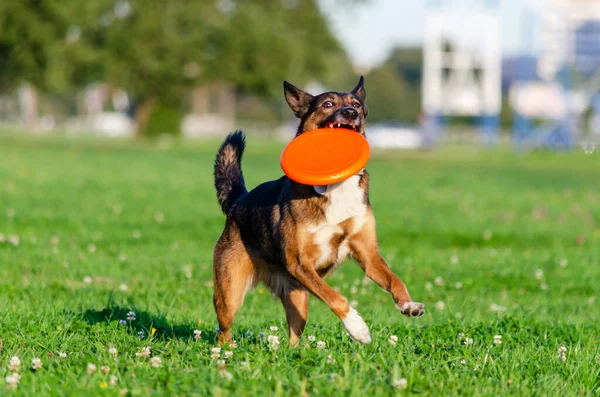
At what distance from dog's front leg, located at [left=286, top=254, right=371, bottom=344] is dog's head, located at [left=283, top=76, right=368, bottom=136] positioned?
110 cm

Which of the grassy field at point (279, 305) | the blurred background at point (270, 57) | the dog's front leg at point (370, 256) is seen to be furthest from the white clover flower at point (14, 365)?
the blurred background at point (270, 57)

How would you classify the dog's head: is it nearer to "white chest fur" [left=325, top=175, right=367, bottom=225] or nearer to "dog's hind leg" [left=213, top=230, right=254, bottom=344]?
"white chest fur" [left=325, top=175, right=367, bottom=225]

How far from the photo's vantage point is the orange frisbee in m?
5.65

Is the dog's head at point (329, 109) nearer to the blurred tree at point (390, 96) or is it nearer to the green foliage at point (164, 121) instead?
the green foliage at point (164, 121)

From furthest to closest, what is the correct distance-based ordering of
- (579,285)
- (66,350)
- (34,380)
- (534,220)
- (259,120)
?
(259,120) → (534,220) → (579,285) → (66,350) → (34,380)

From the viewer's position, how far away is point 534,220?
16094mm

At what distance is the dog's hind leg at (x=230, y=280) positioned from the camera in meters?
6.14

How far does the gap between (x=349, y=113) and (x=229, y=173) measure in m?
1.27

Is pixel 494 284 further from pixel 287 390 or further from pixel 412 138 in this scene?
pixel 412 138

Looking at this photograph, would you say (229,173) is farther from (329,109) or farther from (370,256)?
(370,256)

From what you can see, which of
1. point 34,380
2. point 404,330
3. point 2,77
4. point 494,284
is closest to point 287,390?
point 34,380

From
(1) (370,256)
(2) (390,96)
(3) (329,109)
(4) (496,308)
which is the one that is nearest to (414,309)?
(1) (370,256)

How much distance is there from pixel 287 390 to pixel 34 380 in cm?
134

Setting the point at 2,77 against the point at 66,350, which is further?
the point at 2,77
